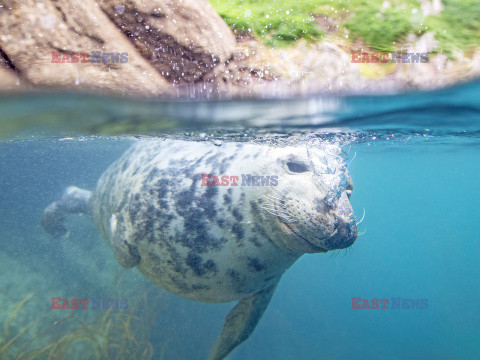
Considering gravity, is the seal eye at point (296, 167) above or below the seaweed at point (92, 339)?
above

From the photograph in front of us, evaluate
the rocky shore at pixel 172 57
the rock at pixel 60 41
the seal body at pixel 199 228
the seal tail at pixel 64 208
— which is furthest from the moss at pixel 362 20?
the seal tail at pixel 64 208

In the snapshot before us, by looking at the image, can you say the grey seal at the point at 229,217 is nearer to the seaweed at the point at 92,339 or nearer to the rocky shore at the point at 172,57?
the rocky shore at the point at 172,57

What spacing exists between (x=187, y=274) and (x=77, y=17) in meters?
2.60

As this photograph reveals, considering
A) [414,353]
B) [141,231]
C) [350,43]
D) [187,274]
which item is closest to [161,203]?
[141,231]

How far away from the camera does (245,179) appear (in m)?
3.39

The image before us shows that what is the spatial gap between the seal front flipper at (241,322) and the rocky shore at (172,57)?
8.80 ft

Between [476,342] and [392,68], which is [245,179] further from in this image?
[476,342]

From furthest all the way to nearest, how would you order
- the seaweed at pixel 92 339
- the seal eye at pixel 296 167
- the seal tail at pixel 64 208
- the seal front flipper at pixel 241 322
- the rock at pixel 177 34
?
1. the seal tail at pixel 64 208
2. the seaweed at pixel 92 339
3. the seal front flipper at pixel 241 322
4. the seal eye at pixel 296 167
5. the rock at pixel 177 34

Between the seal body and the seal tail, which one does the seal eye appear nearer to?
the seal body

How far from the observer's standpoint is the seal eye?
321 centimetres

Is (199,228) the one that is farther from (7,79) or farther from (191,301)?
(191,301)

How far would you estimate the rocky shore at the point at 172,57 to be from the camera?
6.96 feet

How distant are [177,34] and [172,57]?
0.17 m

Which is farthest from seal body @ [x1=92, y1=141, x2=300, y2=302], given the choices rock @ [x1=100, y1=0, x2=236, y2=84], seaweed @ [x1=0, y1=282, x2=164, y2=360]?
seaweed @ [x1=0, y1=282, x2=164, y2=360]
